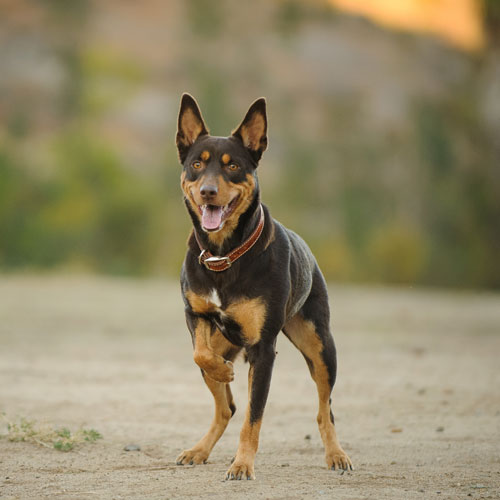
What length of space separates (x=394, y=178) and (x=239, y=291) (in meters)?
59.1

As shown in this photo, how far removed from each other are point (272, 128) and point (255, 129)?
2658 inches

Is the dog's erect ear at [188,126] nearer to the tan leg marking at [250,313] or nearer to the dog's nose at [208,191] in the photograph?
the dog's nose at [208,191]

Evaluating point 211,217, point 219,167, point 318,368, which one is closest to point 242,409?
point 318,368

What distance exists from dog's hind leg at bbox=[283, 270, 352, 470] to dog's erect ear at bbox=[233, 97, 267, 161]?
3.84 feet

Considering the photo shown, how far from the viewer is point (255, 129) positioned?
659 cm

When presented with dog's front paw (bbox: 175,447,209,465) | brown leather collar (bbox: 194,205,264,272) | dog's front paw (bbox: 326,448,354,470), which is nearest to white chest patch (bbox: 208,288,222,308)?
brown leather collar (bbox: 194,205,264,272)

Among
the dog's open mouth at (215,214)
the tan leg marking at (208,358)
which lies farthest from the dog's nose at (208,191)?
the tan leg marking at (208,358)

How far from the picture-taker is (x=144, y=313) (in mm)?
18969

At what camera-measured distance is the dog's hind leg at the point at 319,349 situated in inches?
266

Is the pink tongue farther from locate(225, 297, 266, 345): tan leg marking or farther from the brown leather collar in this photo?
locate(225, 297, 266, 345): tan leg marking

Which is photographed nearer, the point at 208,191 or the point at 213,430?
the point at 208,191

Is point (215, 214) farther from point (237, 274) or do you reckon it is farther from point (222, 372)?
point (222, 372)

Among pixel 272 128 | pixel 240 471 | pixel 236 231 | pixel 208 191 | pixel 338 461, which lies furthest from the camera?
pixel 272 128

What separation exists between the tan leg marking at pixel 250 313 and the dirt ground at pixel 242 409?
0.99 m
